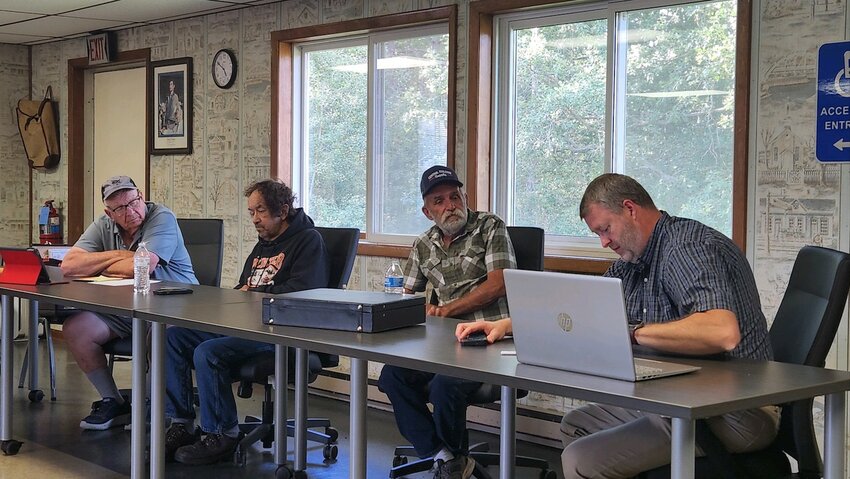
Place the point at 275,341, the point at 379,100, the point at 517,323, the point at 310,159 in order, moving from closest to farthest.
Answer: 1. the point at 517,323
2. the point at 275,341
3. the point at 379,100
4. the point at 310,159

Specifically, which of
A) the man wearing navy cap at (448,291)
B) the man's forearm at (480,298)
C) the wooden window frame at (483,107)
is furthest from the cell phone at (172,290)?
the wooden window frame at (483,107)

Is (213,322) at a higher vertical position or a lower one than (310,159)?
lower

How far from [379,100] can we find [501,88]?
0.85m

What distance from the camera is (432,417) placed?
3646 millimetres

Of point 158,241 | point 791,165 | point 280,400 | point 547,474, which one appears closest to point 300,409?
point 280,400

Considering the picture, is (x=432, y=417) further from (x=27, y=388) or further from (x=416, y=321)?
(x=27, y=388)

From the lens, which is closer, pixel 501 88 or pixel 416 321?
pixel 416 321

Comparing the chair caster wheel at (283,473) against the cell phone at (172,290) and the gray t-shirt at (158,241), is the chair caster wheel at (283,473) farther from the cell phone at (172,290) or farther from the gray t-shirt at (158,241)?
the gray t-shirt at (158,241)

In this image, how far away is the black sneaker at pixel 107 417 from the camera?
461 centimetres

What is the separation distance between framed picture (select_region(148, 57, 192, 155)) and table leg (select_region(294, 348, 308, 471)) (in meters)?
2.91

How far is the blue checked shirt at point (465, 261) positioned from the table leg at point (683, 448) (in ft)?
6.25

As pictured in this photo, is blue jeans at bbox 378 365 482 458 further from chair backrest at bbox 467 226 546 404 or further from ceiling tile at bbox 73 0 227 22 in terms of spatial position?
ceiling tile at bbox 73 0 227 22

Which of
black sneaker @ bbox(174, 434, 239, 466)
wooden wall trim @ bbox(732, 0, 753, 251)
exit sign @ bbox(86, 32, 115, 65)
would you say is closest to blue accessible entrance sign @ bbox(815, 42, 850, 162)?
wooden wall trim @ bbox(732, 0, 753, 251)

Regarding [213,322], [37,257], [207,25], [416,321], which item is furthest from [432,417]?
[207,25]
